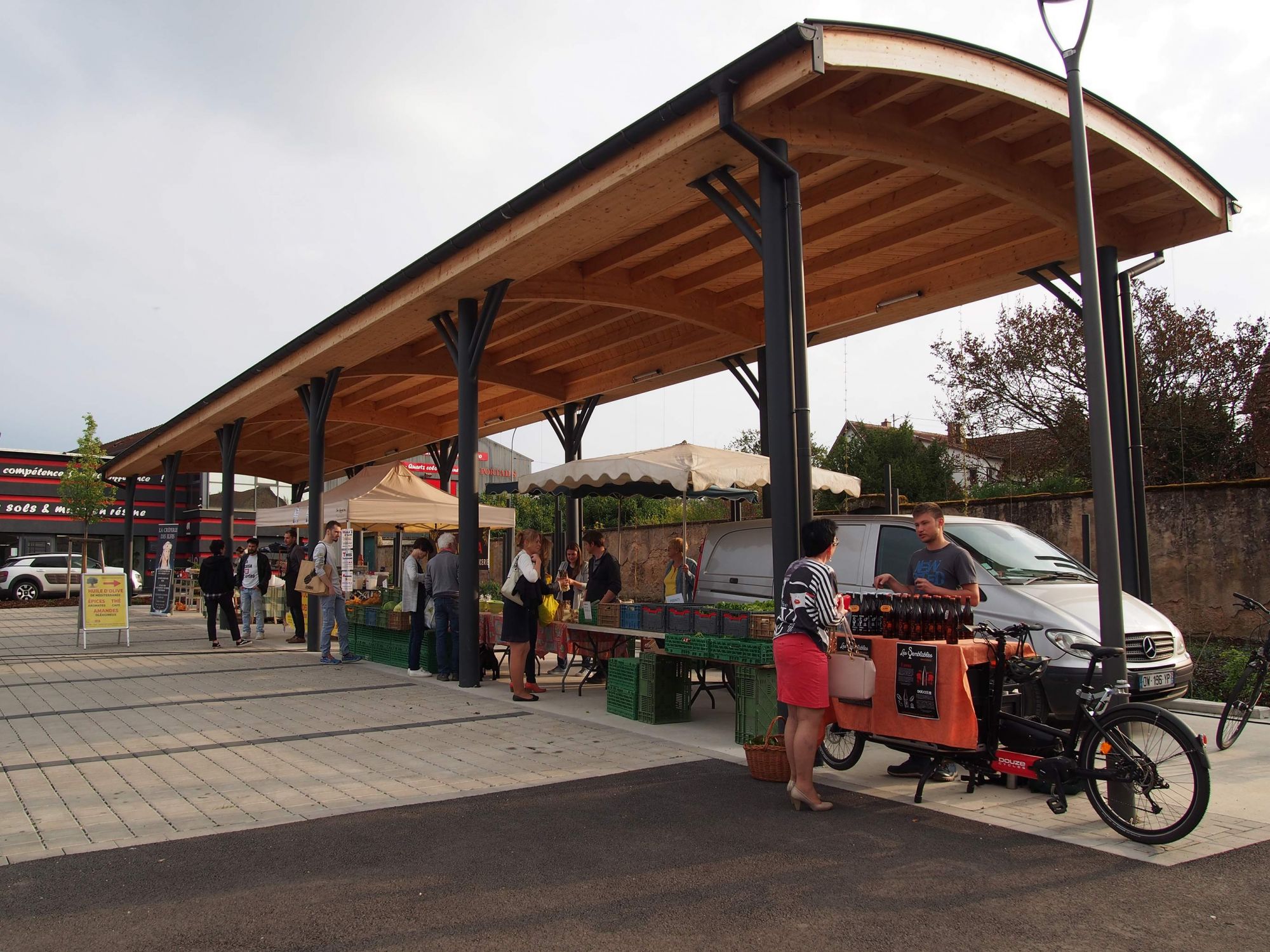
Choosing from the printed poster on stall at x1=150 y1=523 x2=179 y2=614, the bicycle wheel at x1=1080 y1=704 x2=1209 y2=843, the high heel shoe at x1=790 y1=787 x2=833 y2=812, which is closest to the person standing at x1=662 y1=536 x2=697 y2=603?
the high heel shoe at x1=790 y1=787 x2=833 y2=812

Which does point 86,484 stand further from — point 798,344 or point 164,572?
point 798,344

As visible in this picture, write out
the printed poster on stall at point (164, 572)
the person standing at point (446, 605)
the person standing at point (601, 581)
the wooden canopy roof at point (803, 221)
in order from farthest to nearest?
the printed poster on stall at point (164, 572) < the person standing at point (446, 605) < the person standing at point (601, 581) < the wooden canopy roof at point (803, 221)

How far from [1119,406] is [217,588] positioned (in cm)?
1328

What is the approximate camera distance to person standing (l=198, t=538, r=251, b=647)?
15484 mm

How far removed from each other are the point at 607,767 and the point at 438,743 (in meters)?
1.65

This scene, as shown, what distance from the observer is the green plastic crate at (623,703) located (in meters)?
8.55

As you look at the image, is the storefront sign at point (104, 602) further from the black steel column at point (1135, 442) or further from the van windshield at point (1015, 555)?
the black steel column at point (1135, 442)

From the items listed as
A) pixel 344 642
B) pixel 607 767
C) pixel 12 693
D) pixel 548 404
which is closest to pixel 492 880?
pixel 607 767

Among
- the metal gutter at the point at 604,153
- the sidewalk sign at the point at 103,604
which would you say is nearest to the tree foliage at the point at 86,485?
the sidewalk sign at the point at 103,604

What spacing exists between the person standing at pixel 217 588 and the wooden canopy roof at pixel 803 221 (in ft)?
9.83

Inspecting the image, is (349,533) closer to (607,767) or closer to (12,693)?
(12,693)

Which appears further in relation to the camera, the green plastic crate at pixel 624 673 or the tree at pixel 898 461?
the tree at pixel 898 461

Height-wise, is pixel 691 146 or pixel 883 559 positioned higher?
pixel 691 146

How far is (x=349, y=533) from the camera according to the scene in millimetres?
14062
